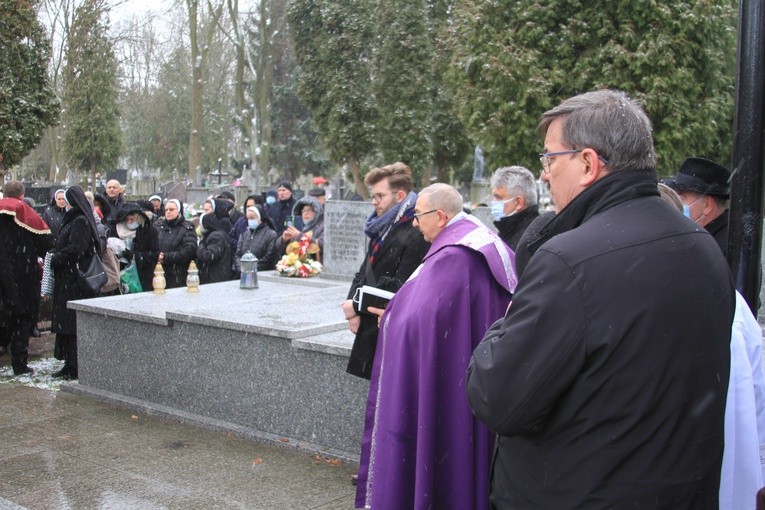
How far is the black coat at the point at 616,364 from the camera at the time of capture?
2.22 m

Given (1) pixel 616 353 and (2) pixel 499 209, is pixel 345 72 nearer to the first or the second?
(2) pixel 499 209

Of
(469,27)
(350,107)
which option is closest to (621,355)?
(469,27)

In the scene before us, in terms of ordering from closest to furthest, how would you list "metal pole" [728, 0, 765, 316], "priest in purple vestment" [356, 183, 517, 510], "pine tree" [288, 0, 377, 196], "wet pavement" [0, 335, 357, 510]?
"metal pole" [728, 0, 765, 316] → "priest in purple vestment" [356, 183, 517, 510] → "wet pavement" [0, 335, 357, 510] → "pine tree" [288, 0, 377, 196]

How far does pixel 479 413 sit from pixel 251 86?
44476 millimetres

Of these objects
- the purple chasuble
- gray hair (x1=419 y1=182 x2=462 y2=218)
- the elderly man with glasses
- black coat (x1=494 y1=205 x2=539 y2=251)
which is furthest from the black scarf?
black coat (x1=494 y1=205 x2=539 y2=251)

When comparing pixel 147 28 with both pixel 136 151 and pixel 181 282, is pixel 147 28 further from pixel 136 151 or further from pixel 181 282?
pixel 181 282

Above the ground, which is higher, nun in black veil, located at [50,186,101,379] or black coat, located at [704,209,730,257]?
black coat, located at [704,209,730,257]

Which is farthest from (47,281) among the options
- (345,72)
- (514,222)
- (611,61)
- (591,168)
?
(345,72)

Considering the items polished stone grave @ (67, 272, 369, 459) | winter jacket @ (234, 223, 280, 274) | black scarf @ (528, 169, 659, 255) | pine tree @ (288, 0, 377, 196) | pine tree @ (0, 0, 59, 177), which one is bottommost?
polished stone grave @ (67, 272, 369, 459)

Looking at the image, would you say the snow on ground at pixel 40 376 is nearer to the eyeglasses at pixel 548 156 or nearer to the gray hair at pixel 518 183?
the gray hair at pixel 518 183

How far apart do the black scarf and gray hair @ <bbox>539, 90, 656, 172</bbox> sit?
0.03 m

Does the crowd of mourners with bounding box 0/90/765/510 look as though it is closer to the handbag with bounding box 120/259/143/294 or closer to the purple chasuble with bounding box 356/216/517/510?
the purple chasuble with bounding box 356/216/517/510

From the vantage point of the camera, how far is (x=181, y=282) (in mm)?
10852

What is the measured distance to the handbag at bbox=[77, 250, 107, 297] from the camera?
8.74m
